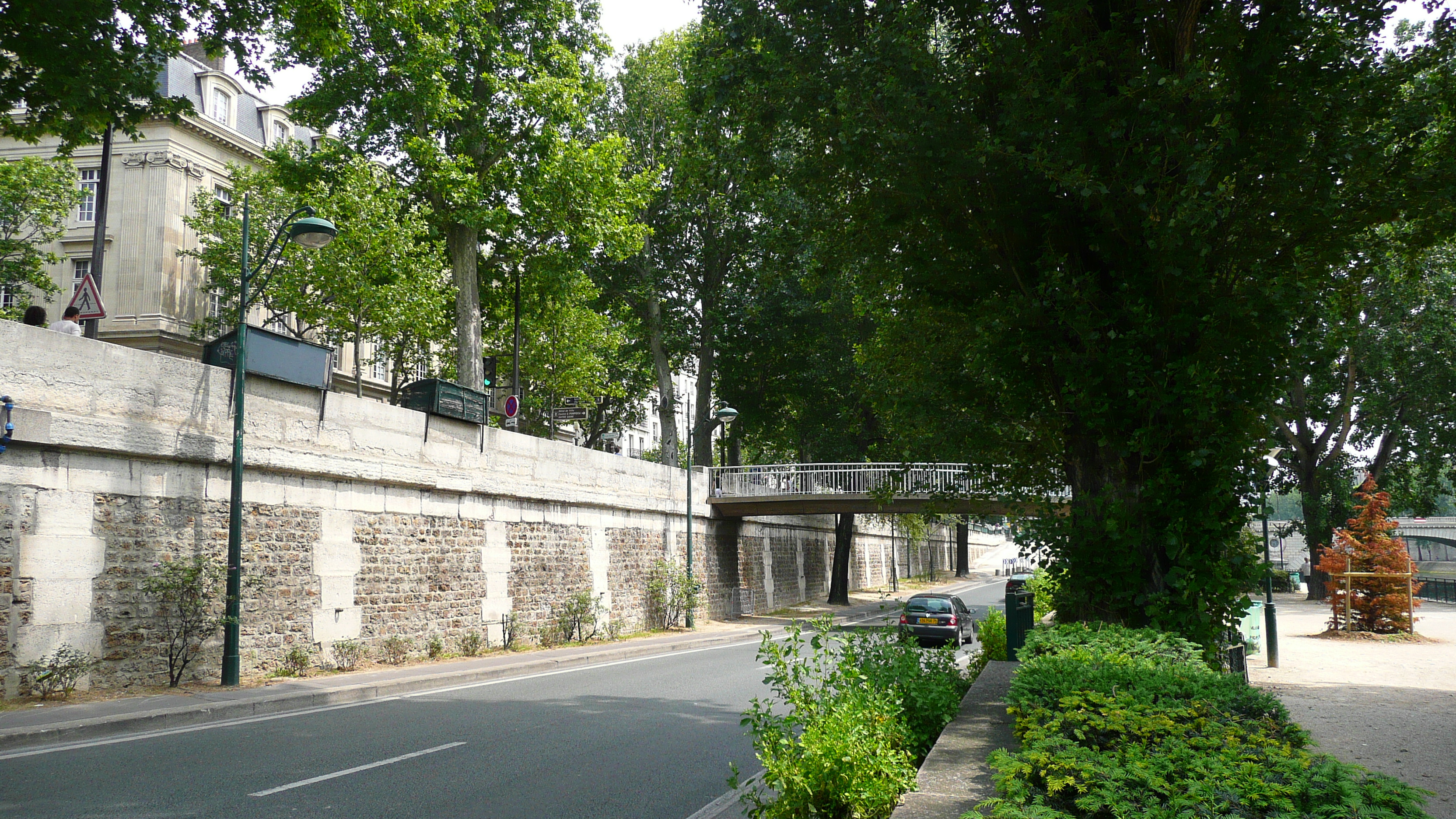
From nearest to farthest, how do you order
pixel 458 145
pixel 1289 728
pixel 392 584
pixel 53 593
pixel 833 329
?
pixel 1289 728 < pixel 53 593 < pixel 392 584 < pixel 458 145 < pixel 833 329

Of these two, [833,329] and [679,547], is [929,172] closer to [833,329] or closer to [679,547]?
[679,547]

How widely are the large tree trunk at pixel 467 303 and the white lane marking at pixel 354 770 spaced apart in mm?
15226

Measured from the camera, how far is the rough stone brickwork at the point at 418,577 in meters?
16.8

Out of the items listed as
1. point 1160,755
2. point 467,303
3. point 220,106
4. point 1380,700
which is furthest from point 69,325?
point 220,106

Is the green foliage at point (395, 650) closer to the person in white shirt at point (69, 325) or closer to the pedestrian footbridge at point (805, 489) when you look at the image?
the person in white shirt at point (69, 325)

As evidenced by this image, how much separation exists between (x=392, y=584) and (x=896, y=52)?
1325 cm

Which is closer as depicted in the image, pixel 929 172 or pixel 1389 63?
pixel 1389 63

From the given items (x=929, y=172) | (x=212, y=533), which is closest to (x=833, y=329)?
(x=212, y=533)

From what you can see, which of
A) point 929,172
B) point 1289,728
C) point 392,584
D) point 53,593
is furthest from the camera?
point 392,584

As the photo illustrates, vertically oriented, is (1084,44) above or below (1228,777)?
above

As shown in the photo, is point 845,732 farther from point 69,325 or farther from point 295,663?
point 69,325

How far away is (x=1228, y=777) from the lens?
3.76 meters

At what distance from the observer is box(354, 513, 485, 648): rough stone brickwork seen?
16.8 metres

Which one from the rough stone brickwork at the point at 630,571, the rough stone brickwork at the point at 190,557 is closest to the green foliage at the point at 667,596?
the rough stone brickwork at the point at 630,571
